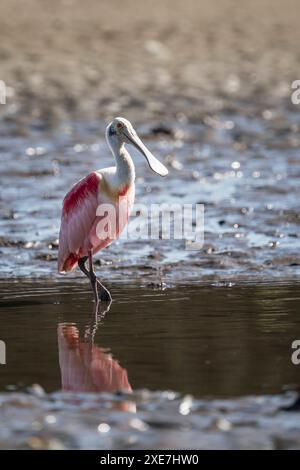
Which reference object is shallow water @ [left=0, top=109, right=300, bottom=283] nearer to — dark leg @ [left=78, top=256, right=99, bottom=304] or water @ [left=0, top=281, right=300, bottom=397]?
dark leg @ [left=78, top=256, right=99, bottom=304]

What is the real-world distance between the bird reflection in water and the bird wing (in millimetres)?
1872

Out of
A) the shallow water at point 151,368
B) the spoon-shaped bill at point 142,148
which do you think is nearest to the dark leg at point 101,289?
the shallow water at point 151,368

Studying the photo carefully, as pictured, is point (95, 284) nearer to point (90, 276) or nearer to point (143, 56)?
point (90, 276)

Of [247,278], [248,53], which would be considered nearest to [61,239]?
[247,278]

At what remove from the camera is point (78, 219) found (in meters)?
10.8

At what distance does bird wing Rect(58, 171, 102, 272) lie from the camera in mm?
10586

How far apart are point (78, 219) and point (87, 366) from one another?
326 centimetres

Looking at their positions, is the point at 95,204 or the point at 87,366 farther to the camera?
the point at 95,204

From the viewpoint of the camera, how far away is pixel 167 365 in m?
7.40

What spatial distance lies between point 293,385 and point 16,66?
16.4 m

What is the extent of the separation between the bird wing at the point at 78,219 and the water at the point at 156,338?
286mm

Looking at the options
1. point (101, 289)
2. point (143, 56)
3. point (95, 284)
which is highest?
point (143, 56)

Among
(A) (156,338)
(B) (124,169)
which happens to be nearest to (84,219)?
(B) (124,169)

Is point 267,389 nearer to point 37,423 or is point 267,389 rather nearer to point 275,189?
point 37,423
